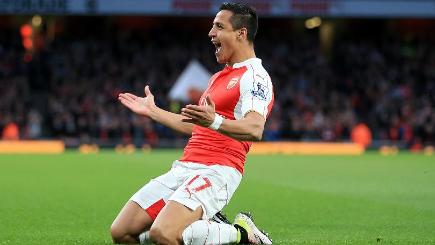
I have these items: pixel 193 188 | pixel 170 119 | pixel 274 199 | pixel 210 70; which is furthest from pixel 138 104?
pixel 210 70

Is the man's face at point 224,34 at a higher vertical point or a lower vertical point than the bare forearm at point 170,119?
higher

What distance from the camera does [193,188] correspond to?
8.34 m

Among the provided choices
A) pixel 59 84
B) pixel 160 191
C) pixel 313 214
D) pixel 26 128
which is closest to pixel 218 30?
pixel 160 191

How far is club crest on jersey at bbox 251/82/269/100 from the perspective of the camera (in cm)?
822

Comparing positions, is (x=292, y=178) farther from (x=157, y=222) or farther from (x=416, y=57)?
(x=416, y=57)

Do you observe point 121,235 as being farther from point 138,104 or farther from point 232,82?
point 232,82

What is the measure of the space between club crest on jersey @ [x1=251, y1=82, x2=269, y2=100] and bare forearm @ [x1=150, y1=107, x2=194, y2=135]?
774mm

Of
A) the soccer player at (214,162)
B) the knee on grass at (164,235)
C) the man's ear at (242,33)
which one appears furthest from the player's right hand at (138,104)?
the man's ear at (242,33)

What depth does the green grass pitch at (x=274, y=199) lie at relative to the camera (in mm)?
10289

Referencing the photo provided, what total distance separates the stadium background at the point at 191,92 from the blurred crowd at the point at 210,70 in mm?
56

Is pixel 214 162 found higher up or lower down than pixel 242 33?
lower down

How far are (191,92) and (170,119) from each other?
26.3 meters

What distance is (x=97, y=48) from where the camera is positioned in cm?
4272

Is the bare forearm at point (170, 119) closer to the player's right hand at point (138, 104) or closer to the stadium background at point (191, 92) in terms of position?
the player's right hand at point (138, 104)
